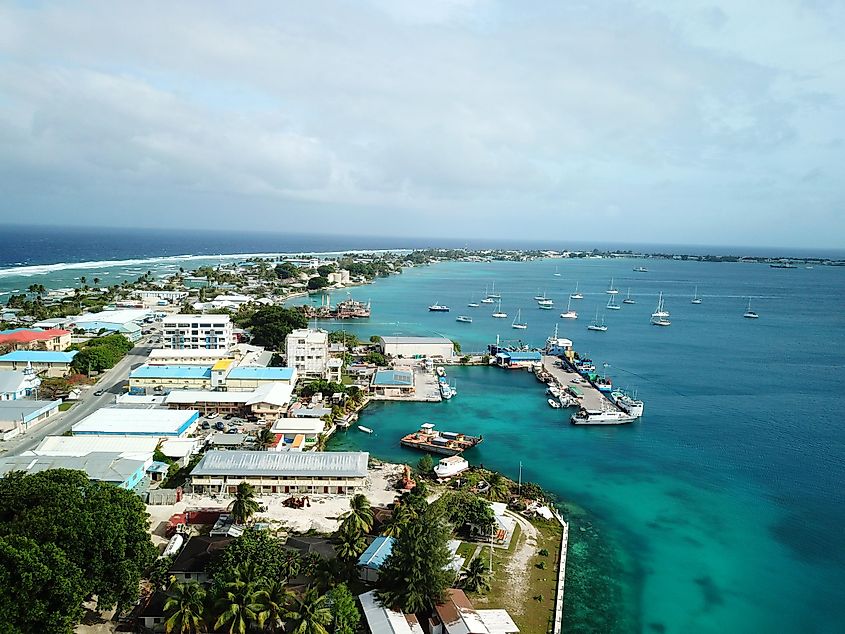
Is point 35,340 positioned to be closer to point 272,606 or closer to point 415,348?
point 415,348

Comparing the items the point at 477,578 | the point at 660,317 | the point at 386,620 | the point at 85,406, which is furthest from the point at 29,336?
the point at 660,317

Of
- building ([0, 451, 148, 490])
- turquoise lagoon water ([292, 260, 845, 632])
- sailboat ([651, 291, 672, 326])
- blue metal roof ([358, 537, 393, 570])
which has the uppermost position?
sailboat ([651, 291, 672, 326])

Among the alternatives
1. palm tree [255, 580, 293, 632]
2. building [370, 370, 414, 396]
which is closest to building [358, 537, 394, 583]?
palm tree [255, 580, 293, 632]

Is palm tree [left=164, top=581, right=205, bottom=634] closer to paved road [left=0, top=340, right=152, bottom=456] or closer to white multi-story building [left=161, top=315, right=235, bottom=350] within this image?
paved road [left=0, top=340, right=152, bottom=456]

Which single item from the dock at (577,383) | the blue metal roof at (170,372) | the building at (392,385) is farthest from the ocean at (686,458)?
the blue metal roof at (170,372)

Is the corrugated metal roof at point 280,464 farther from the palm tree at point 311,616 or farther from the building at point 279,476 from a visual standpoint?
the palm tree at point 311,616

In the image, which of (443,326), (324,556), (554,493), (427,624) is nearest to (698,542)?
(554,493)
